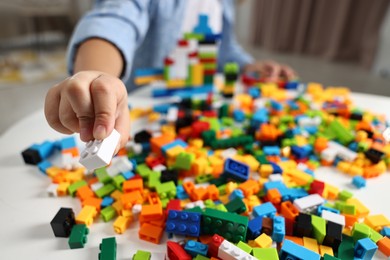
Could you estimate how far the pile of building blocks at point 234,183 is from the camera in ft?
1.31

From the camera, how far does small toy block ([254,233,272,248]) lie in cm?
39

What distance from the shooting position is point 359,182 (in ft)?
1.69

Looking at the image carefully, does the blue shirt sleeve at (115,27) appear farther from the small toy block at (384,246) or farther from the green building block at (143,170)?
the small toy block at (384,246)

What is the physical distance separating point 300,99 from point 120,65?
0.45 meters

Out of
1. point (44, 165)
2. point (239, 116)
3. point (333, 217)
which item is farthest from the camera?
point (239, 116)

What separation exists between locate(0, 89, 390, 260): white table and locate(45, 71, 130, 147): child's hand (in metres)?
0.14

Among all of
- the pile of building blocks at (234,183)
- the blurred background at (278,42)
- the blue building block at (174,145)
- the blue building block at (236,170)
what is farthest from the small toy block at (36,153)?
the blurred background at (278,42)

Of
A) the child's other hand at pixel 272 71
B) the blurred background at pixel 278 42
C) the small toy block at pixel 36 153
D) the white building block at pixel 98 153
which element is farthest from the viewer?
the blurred background at pixel 278 42

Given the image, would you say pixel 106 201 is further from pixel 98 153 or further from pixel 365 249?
pixel 365 249

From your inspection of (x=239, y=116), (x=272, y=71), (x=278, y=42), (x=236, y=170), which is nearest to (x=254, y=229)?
(x=236, y=170)

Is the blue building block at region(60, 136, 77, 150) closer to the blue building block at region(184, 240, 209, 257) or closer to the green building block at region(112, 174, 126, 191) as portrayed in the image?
the green building block at region(112, 174, 126, 191)

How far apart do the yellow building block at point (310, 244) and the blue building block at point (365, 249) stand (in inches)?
1.9

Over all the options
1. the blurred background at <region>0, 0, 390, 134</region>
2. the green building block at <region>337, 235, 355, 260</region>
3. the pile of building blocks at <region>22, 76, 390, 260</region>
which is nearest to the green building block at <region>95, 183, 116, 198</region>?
the pile of building blocks at <region>22, 76, 390, 260</region>

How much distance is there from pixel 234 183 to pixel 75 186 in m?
0.24
